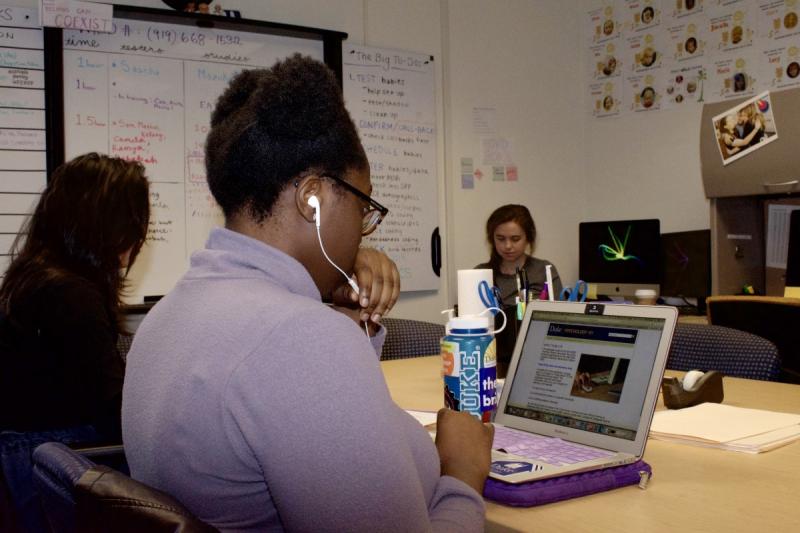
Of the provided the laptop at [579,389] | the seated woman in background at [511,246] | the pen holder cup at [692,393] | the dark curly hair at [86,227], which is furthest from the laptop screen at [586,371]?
the seated woman in background at [511,246]

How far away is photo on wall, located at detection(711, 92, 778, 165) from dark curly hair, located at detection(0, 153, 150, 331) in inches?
109

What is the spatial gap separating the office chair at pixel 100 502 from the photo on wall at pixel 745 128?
11.4 feet

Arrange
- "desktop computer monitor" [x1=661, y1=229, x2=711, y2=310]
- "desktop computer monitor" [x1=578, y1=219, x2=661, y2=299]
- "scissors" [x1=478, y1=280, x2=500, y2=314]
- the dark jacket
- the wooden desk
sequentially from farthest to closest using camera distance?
"desktop computer monitor" [x1=578, y1=219, x2=661, y2=299]
"desktop computer monitor" [x1=661, y1=229, x2=711, y2=310]
the dark jacket
"scissors" [x1=478, y1=280, x2=500, y2=314]
the wooden desk

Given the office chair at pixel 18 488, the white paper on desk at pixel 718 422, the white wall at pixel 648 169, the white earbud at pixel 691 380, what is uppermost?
the white wall at pixel 648 169

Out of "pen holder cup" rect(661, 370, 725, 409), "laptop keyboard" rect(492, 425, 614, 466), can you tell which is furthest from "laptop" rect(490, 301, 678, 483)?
"pen holder cup" rect(661, 370, 725, 409)

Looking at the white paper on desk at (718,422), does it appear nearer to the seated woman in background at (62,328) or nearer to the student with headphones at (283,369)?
the student with headphones at (283,369)

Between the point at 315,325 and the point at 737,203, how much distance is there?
3.66 metres

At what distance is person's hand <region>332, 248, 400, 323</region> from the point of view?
1.44 metres

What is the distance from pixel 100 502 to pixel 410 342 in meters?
2.01

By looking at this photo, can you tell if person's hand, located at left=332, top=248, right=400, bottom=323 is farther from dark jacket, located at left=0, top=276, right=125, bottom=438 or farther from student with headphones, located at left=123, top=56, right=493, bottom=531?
dark jacket, located at left=0, top=276, right=125, bottom=438

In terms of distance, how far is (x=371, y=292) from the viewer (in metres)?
1.46

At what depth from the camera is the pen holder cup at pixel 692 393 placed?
4.96ft

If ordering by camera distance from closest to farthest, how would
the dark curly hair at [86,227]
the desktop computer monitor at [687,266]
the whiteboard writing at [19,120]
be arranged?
the dark curly hair at [86,227] → the whiteboard writing at [19,120] → the desktop computer monitor at [687,266]

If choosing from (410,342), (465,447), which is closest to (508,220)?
(410,342)
